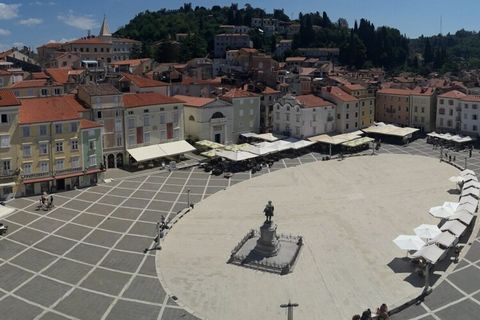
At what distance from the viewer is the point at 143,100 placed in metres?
66.6

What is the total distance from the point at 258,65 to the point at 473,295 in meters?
101

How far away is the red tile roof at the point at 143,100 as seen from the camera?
64875 millimetres

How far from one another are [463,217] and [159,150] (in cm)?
3737

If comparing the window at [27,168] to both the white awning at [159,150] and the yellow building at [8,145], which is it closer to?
the yellow building at [8,145]

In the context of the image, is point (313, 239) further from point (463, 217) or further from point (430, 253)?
point (463, 217)

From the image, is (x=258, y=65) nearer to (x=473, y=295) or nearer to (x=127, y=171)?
(x=127, y=171)

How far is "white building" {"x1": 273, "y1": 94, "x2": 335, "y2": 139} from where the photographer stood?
78375 millimetres

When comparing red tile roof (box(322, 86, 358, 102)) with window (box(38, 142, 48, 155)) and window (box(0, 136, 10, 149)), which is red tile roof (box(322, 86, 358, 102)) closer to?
window (box(38, 142, 48, 155))

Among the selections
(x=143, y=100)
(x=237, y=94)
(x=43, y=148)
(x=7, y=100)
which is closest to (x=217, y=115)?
(x=237, y=94)

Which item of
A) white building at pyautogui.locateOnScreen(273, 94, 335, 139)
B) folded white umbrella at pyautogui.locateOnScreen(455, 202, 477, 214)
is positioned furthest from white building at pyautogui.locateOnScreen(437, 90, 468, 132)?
folded white umbrella at pyautogui.locateOnScreen(455, 202, 477, 214)

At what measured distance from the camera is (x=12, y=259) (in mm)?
36219

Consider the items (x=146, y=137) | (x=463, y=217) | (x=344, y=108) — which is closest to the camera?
(x=463, y=217)

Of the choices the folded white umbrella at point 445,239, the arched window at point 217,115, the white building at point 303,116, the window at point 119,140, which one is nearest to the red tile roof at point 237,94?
the arched window at point 217,115

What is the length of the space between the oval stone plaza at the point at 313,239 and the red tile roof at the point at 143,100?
17491mm
